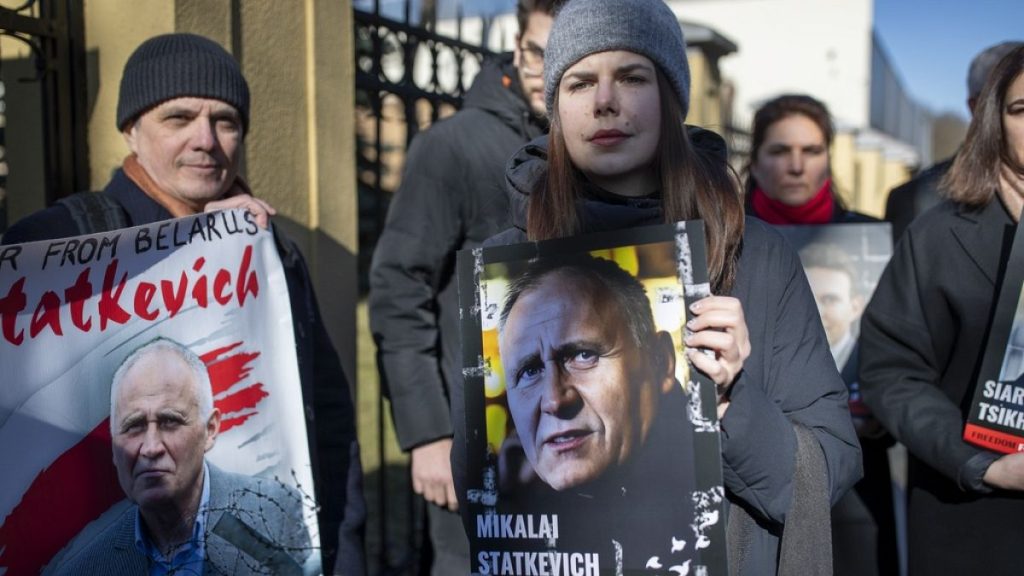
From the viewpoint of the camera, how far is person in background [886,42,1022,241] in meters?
3.73

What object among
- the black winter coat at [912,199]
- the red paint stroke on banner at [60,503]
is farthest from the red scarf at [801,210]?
the red paint stroke on banner at [60,503]

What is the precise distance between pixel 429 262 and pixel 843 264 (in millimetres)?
1486

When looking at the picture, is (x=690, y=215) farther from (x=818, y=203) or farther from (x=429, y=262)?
(x=818, y=203)

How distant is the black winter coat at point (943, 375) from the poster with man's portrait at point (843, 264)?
65 cm

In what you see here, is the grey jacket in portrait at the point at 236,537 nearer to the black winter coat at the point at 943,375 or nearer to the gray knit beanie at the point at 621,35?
the gray knit beanie at the point at 621,35

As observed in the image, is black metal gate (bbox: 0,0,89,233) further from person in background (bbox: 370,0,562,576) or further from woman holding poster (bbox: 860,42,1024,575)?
woman holding poster (bbox: 860,42,1024,575)

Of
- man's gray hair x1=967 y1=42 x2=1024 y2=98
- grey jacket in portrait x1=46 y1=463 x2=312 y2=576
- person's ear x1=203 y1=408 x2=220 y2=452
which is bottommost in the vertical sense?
grey jacket in portrait x1=46 y1=463 x2=312 y2=576

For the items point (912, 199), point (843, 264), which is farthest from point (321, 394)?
point (912, 199)

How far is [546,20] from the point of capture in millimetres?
3092

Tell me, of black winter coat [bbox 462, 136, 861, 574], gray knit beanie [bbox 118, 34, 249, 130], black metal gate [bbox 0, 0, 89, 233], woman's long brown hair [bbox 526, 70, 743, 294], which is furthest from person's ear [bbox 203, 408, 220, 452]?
black metal gate [bbox 0, 0, 89, 233]

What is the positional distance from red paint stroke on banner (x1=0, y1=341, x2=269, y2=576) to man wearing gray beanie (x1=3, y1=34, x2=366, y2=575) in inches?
18.2

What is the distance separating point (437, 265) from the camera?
10.3 ft

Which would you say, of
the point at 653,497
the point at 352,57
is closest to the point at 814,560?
the point at 653,497

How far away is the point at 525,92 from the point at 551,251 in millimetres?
1711
